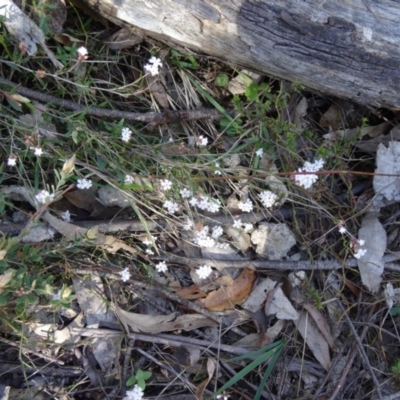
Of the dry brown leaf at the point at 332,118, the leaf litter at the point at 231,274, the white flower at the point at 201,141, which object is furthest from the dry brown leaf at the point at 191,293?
the dry brown leaf at the point at 332,118

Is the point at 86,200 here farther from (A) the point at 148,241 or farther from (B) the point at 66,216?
(A) the point at 148,241

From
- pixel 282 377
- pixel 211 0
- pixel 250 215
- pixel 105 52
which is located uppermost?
pixel 211 0

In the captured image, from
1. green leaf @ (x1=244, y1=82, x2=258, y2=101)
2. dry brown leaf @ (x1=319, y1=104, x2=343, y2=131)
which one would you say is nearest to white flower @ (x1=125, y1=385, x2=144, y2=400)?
green leaf @ (x1=244, y1=82, x2=258, y2=101)

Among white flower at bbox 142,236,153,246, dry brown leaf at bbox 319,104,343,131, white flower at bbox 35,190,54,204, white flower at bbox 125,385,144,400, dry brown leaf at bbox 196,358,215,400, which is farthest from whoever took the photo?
dry brown leaf at bbox 319,104,343,131

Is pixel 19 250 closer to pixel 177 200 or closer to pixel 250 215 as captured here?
pixel 177 200

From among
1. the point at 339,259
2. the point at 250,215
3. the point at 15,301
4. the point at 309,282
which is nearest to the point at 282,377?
the point at 309,282

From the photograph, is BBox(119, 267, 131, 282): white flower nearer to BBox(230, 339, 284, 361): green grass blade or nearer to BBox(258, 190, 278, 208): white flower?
BBox(230, 339, 284, 361): green grass blade
